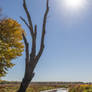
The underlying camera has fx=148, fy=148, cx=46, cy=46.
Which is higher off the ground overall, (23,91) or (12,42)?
(12,42)

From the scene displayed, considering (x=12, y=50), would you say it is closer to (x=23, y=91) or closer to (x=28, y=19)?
(x=28, y=19)

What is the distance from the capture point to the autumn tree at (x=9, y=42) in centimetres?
1274

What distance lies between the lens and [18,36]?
46.8 feet

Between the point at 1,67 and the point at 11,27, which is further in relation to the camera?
the point at 11,27

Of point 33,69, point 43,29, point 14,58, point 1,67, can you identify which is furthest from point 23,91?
point 14,58

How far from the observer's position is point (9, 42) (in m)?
13.9

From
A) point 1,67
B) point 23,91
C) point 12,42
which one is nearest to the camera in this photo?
point 23,91

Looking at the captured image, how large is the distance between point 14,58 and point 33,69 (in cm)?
654

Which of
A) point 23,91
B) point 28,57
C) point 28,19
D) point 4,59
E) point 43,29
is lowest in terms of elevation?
point 23,91

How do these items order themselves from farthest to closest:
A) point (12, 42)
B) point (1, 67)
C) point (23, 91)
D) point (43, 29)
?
point (12, 42) → point (1, 67) → point (43, 29) → point (23, 91)

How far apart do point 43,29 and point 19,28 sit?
6045 mm

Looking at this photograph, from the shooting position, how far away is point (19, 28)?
573 inches

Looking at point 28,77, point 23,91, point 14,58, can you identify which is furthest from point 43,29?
point 14,58

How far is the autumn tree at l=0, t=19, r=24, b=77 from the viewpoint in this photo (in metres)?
12.7
